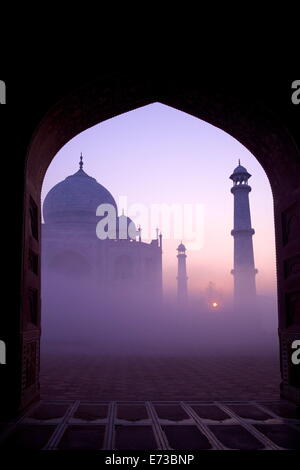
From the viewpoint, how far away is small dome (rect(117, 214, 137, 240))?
95.5ft

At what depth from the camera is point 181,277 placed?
123ft

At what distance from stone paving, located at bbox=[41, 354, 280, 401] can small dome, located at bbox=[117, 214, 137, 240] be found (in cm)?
2006

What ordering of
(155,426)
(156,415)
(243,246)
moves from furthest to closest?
1. (243,246)
2. (156,415)
3. (155,426)

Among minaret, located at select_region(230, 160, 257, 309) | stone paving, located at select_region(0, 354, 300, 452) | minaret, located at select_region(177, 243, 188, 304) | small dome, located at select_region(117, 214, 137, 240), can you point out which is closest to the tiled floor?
stone paving, located at select_region(0, 354, 300, 452)

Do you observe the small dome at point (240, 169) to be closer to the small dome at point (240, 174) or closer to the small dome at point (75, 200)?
the small dome at point (240, 174)

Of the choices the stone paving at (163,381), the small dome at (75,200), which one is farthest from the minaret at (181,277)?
the stone paving at (163,381)

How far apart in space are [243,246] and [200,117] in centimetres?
1706

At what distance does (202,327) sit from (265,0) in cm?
2008

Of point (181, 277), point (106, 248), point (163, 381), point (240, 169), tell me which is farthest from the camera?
point (181, 277)

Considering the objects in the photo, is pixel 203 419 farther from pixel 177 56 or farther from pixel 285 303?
pixel 177 56

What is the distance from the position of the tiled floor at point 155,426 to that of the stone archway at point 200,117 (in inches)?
17.1

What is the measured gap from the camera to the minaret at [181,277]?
35.9m

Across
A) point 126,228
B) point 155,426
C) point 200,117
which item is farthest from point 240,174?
point 155,426

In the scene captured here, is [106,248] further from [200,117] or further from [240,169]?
[200,117]
